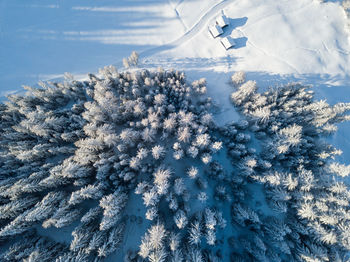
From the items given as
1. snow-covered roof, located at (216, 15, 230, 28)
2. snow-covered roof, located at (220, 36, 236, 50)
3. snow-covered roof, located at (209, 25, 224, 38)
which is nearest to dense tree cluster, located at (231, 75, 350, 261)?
snow-covered roof, located at (220, 36, 236, 50)

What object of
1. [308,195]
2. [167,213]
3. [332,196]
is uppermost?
[167,213]

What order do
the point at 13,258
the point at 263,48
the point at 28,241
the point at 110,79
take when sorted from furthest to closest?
the point at 263,48, the point at 110,79, the point at 28,241, the point at 13,258

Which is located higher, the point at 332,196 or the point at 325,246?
the point at 332,196

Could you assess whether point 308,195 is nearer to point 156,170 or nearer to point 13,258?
point 156,170

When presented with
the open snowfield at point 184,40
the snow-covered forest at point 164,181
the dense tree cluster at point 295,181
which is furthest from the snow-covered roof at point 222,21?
the snow-covered forest at point 164,181

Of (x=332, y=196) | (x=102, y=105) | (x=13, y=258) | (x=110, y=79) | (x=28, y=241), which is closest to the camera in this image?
(x=13, y=258)

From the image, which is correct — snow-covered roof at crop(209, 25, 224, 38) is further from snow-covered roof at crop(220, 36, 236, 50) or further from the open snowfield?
snow-covered roof at crop(220, 36, 236, 50)

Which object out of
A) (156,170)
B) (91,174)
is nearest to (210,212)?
(156,170)

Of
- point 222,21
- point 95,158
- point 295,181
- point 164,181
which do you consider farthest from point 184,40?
point 295,181

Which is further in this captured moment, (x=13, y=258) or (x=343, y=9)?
(x=343, y=9)
